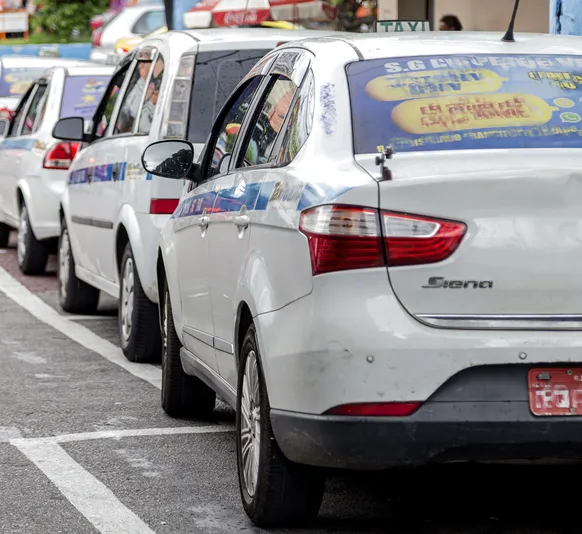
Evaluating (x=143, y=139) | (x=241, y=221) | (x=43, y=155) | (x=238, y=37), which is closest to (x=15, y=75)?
(x=43, y=155)

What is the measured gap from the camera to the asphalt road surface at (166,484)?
5129mm

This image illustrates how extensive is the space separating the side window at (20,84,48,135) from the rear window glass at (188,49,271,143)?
5112 mm

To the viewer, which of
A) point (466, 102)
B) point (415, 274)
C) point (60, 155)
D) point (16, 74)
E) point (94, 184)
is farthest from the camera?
point (16, 74)

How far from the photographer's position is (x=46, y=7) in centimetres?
4853

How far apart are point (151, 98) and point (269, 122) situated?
3401 millimetres

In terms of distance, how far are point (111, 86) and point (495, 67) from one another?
17.6 ft

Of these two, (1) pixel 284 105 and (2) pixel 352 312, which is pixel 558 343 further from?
(1) pixel 284 105

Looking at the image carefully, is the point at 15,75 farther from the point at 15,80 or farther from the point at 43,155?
the point at 43,155

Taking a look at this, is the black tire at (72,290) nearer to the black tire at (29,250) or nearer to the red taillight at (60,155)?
the red taillight at (60,155)

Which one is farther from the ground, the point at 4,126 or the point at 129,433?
the point at 129,433

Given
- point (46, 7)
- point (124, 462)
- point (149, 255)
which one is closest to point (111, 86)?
point (149, 255)

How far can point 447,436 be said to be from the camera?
430 centimetres

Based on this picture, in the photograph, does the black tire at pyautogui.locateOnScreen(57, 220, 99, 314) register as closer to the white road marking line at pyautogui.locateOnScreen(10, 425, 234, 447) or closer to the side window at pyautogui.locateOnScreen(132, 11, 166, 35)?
the white road marking line at pyautogui.locateOnScreen(10, 425, 234, 447)

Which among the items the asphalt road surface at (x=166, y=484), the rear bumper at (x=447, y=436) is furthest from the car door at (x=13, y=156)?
the rear bumper at (x=447, y=436)
